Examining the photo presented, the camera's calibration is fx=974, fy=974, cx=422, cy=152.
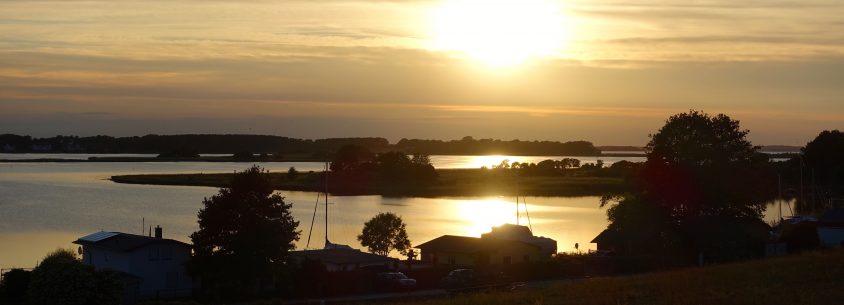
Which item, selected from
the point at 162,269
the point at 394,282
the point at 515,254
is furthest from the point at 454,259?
the point at 162,269

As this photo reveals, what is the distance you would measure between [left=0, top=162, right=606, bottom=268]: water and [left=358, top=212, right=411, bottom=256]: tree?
7.97 meters

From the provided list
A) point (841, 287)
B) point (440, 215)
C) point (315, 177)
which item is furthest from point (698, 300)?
point (315, 177)

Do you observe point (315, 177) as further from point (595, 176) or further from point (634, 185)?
point (634, 185)

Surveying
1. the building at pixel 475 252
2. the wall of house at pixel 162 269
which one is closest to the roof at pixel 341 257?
the building at pixel 475 252

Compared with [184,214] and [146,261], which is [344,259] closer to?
[146,261]

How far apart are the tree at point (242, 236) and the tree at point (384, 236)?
1254cm

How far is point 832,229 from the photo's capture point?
46.9m

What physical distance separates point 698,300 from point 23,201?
278 ft

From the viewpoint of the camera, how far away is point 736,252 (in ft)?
136

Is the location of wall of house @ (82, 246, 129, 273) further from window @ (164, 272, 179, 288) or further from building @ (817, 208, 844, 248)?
building @ (817, 208, 844, 248)

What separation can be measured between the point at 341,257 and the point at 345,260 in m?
0.52

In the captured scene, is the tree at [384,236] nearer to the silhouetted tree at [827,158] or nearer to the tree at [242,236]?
the tree at [242,236]

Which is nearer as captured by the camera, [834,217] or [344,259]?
[344,259]

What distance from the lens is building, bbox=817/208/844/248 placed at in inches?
1825
